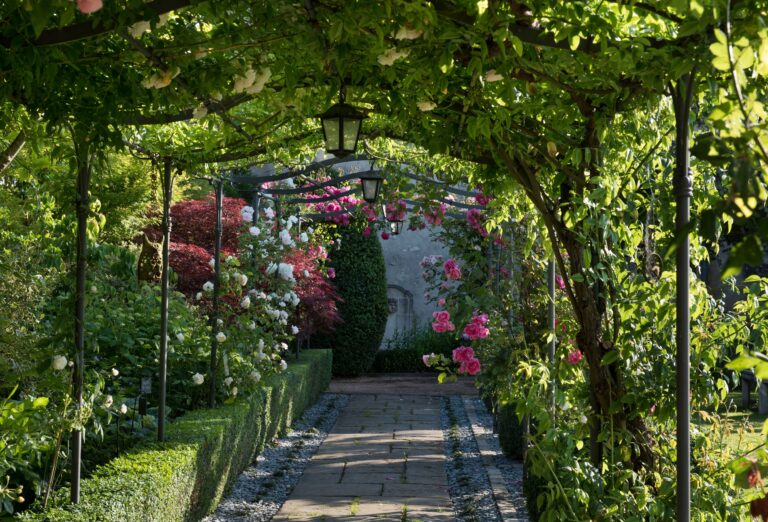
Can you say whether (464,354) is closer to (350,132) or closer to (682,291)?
(350,132)

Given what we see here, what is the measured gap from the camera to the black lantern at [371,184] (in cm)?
714

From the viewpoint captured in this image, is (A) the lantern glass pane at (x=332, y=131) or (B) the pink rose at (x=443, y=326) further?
(B) the pink rose at (x=443, y=326)

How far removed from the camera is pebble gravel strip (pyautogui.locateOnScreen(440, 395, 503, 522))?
552 cm

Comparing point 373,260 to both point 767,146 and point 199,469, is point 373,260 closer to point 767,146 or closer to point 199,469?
point 199,469

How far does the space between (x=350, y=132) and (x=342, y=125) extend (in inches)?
2.8

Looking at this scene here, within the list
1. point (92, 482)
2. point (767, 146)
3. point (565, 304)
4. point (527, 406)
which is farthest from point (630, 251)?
point (92, 482)

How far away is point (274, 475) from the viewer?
6586 millimetres

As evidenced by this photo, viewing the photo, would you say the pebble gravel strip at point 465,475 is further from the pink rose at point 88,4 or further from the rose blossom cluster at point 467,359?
the pink rose at point 88,4

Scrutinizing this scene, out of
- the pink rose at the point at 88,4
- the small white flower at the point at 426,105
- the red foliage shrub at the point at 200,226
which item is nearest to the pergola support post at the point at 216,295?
the red foliage shrub at the point at 200,226

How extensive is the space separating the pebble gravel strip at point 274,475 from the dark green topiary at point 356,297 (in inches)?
149

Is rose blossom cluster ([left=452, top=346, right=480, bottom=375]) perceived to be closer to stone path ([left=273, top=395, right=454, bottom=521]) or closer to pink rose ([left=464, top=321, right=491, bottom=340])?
pink rose ([left=464, top=321, right=491, bottom=340])

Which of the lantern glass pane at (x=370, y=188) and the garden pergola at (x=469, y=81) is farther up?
the lantern glass pane at (x=370, y=188)

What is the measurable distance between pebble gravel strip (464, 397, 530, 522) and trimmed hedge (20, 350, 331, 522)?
1.70 meters

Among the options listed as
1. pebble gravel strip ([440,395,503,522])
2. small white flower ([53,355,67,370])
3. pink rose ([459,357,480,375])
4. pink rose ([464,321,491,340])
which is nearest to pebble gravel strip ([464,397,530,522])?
pebble gravel strip ([440,395,503,522])
